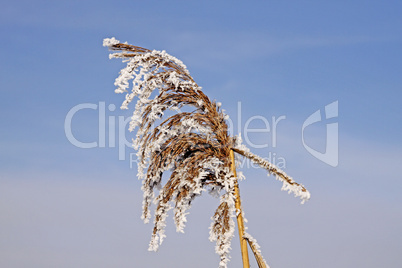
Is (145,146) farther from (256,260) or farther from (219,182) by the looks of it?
(256,260)

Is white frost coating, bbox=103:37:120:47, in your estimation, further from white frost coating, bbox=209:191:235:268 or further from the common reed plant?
white frost coating, bbox=209:191:235:268

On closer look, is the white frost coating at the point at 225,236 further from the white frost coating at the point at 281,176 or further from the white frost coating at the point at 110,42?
the white frost coating at the point at 110,42

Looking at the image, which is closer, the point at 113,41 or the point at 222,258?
the point at 222,258

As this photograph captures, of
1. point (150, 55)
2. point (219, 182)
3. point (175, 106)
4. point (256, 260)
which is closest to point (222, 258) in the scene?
point (256, 260)

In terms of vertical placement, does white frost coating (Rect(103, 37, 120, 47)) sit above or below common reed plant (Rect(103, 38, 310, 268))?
above

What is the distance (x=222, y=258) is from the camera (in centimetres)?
764

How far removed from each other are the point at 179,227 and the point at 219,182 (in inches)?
32.6

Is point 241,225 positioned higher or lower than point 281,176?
lower

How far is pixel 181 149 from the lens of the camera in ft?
25.6

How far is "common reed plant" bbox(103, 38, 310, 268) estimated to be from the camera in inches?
300

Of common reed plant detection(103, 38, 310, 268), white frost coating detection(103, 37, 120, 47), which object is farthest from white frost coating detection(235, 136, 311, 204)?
white frost coating detection(103, 37, 120, 47)

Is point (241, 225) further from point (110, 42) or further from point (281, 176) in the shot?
point (110, 42)

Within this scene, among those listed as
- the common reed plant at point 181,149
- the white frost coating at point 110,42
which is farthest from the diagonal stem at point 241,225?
the white frost coating at point 110,42

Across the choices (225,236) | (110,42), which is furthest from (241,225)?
(110,42)
